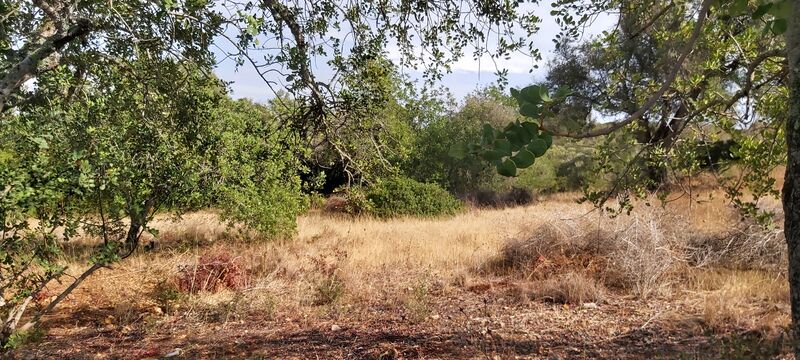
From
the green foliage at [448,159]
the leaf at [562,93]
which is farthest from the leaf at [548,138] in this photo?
the green foliage at [448,159]

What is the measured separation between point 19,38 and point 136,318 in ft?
11.4

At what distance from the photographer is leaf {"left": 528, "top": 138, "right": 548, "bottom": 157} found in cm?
131

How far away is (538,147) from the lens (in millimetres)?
1319

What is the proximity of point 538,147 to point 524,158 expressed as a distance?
0.05 meters

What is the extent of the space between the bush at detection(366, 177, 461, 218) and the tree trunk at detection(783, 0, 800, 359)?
13.5 metres

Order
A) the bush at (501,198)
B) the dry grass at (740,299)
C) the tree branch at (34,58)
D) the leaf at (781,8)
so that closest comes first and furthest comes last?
1. the leaf at (781,8)
2. the tree branch at (34,58)
3. the dry grass at (740,299)
4. the bush at (501,198)

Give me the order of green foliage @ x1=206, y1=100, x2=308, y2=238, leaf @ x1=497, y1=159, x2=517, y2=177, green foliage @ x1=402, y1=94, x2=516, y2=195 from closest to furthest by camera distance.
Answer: leaf @ x1=497, y1=159, x2=517, y2=177
green foliage @ x1=206, y1=100, x2=308, y2=238
green foliage @ x1=402, y1=94, x2=516, y2=195

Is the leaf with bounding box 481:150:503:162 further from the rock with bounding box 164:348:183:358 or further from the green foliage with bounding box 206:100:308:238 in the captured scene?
the rock with bounding box 164:348:183:358


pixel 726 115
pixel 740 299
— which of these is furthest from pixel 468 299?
pixel 726 115

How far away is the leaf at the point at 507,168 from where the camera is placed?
4.16 ft

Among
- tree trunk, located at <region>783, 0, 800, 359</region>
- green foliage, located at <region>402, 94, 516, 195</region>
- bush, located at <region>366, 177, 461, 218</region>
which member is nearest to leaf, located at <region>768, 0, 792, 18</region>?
tree trunk, located at <region>783, 0, 800, 359</region>

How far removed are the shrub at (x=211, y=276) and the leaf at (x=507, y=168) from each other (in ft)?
20.6

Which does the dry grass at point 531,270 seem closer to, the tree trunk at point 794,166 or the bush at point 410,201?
the tree trunk at point 794,166

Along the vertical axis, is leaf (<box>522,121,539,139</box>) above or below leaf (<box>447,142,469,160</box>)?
above
